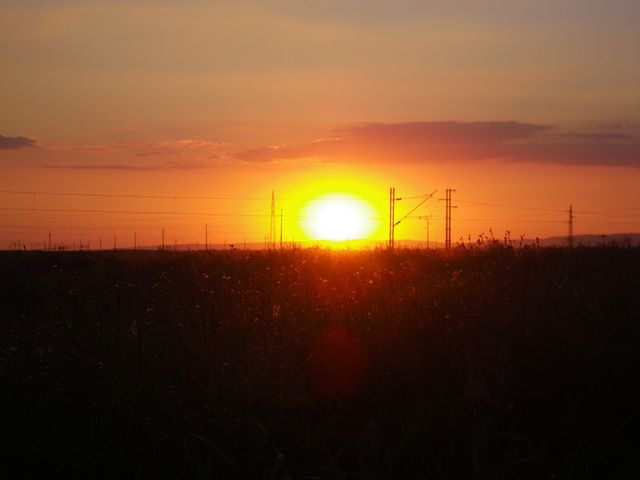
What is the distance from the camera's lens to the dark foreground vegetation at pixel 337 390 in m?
4.80

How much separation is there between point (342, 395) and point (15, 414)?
9.81 ft

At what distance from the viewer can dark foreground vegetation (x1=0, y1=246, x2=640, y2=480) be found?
4.80 m

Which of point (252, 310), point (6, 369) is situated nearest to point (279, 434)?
point (6, 369)

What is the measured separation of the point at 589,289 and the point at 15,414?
25.9 feet

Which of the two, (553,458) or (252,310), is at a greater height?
(252,310)

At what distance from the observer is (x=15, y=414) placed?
15.7 feet

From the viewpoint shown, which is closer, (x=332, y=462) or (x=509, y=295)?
(x=332, y=462)

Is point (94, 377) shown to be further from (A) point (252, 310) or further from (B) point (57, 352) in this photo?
(A) point (252, 310)

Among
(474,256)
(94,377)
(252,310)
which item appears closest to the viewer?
(94,377)

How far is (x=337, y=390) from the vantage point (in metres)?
6.07

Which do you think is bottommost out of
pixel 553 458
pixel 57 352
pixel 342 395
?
pixel 553 458

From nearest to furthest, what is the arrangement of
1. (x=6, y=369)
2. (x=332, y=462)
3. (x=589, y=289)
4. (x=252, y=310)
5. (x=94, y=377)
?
1. (x=332, y=462)
2. (x=6, y=369)
3. (x=94, y=377)
4. (x=252, y=310)
5. (x=589, y=289)

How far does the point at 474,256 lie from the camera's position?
1756cm

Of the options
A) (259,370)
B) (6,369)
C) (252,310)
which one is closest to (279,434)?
(259,370)
